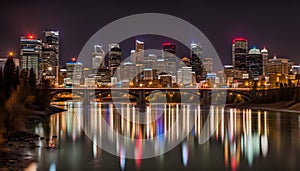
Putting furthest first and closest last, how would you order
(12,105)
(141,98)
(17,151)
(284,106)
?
(141,98) → (284,106) → (12,105) → (17,151)

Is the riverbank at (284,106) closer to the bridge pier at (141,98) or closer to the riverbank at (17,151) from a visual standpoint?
the bridge pier at (141,98)

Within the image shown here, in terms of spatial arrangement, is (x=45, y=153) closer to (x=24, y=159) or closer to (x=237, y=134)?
(x=24, y=159)

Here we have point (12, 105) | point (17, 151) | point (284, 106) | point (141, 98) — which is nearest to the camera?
point (17, 151)

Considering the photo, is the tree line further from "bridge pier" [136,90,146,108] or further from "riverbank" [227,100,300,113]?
"riverbank" [227,100,300,113]

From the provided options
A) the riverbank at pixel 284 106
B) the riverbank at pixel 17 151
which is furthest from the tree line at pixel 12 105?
the riverbank at pixel 284 106

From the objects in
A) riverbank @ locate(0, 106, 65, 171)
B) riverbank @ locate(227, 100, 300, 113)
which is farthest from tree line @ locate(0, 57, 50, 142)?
riverbank @ locate(227, 100, 300, 113)

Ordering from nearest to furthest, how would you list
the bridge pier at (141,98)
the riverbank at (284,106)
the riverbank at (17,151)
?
the riverbank at (17,151) < the riverbank at (284,106) < the bridge pier at (141,98)

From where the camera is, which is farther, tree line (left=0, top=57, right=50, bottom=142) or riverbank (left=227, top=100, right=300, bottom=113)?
riverbank (left=227, top=100, right=300, bottom=113)

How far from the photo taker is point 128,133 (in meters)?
40.8

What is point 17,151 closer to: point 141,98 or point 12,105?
point 12,105

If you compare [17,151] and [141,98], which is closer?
[17,151]

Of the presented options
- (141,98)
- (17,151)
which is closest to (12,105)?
(17,151)

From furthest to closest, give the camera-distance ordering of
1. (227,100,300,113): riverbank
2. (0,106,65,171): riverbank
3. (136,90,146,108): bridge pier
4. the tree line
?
1. (136,90,146,108): bridge pier
2. (227,100,300,113): riverbank
3. the tree line
4. (0,106,65,171): riverbank

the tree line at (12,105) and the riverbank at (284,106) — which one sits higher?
the tree line at (12,105)
